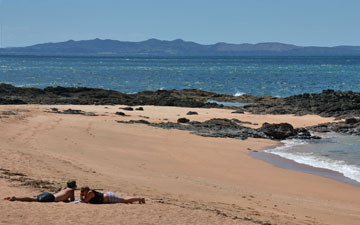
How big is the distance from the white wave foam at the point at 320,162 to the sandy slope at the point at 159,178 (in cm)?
101

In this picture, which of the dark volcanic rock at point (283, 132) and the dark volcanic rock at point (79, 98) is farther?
the dark volcanic rock at point (79, 98)

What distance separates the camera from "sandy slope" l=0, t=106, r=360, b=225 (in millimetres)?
8430

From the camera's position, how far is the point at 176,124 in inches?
934

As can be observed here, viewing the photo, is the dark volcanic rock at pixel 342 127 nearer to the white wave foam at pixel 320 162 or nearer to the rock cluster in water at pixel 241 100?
the rock cluster in water at pixel 241 100

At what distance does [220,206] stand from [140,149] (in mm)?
7657

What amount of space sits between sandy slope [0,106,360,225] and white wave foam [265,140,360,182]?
3.30 ft

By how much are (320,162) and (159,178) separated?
21.9ft

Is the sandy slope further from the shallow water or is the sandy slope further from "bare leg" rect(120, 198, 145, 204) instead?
the shallow water

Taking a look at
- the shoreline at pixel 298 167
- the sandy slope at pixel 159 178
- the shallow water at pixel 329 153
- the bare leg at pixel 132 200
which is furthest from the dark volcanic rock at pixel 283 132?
the bare leg at pixel 132 200

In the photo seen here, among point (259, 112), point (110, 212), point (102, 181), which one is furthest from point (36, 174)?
point (259, 112)

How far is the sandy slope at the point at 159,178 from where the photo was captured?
332 inches

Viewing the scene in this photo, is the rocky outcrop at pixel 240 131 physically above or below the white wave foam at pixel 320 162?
above

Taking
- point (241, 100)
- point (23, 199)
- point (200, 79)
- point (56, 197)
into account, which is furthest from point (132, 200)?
point (200, 79)

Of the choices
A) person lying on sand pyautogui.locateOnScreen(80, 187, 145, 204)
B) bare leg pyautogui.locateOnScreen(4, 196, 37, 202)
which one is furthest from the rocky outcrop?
bare leg pyautogui.locateOnScreen(4, 196, 37, 202)
